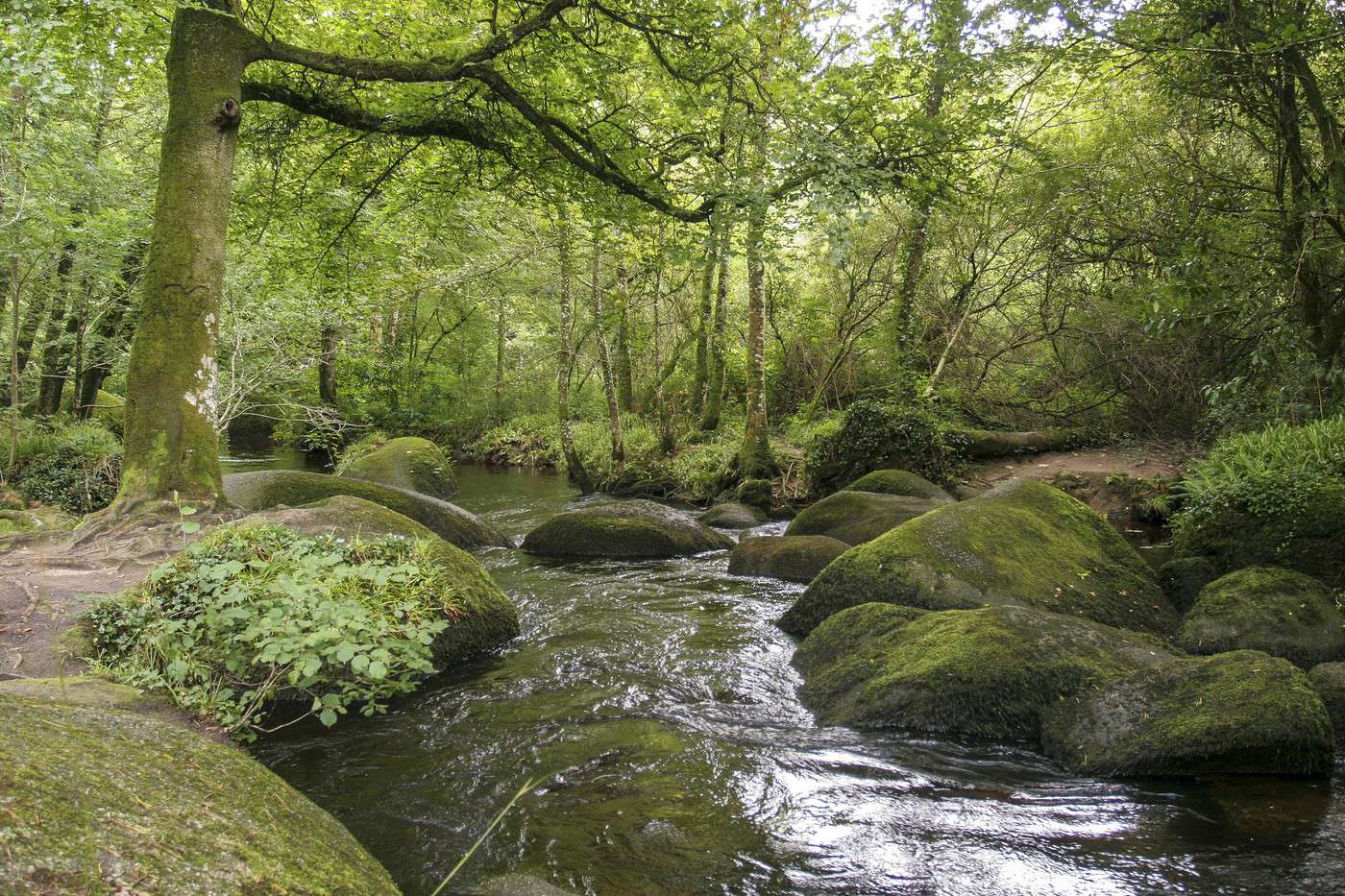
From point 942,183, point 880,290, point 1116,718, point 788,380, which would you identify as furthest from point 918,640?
point 788,380

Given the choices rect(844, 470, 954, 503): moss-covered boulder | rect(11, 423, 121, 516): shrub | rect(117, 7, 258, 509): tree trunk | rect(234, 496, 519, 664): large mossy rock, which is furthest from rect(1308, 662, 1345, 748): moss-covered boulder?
rect(11, 423, 121, 516): shrub

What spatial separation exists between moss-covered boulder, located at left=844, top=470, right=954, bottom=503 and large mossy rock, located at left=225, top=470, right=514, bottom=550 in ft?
Result: 18.8

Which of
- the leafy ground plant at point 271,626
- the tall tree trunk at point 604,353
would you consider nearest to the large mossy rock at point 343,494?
the leafy ground plant at point 271,626

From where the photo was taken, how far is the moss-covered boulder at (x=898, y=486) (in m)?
11.2

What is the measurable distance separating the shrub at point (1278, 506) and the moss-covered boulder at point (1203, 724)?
3493mm

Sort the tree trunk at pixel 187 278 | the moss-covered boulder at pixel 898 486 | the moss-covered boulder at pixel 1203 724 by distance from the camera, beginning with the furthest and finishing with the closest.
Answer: the moss-covered boulder at pixel 898 486 → the tree trunk at pixel 187 278 → the moss-covered boulder at pixel 1203 724

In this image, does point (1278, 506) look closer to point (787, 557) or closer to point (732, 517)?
point (787, 557)

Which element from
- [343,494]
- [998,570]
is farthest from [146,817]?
[343,494]

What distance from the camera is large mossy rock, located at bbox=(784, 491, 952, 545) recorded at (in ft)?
31.5

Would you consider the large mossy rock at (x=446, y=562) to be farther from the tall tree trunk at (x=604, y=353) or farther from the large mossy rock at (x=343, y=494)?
the tall tree trunk at (x=604, y=353)

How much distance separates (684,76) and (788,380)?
12.4 metres

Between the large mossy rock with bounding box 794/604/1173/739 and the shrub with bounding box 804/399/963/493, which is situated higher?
the shrub with bounding box 804/399/963/493

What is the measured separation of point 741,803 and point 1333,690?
3.90m

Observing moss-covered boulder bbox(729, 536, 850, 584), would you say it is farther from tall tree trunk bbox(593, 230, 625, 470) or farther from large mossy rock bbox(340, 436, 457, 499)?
large mossy rock bbox(340, 436, 457, 499)
